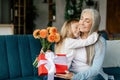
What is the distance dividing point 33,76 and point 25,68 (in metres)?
0.12

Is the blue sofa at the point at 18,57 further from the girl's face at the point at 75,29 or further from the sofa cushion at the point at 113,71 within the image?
the sofa cushion at the point at 113,71

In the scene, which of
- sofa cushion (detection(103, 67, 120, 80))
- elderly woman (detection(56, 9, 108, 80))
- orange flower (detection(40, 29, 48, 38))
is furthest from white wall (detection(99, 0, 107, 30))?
orange flower (detection(40, 29, 48, 38))

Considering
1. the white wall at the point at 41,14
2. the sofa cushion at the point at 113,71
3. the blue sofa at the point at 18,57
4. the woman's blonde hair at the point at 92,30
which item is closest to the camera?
the woman's blonde hair at the point at 92,30

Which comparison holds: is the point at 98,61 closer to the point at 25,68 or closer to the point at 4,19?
the point at 25,68

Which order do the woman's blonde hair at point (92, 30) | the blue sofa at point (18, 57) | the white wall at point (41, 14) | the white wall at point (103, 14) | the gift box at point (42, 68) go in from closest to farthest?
the gift box at point (42, 68) → the woman's blonde hair at point (92, 30) → the blue sofa at point (18, 57) → the white wall at point (103, 14) → the white wall at point (41, 14)

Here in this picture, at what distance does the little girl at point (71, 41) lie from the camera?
221 centimetres

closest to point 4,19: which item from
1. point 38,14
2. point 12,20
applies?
point 12,20

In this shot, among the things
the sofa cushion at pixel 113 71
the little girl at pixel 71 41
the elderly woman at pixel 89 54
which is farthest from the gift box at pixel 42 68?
the sofa cushion at pixel 113 71

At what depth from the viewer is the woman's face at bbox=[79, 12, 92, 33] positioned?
221 centimetres

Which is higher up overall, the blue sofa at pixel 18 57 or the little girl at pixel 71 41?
the little girl at pixel 71 41

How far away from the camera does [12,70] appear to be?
2646 mm

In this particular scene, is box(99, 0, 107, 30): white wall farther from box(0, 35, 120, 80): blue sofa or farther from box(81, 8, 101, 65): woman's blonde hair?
box(81, 8, 101, 65): woman's blonde hair

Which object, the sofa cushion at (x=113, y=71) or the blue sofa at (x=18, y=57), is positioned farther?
the sofa cushion at (x=113, y=71)

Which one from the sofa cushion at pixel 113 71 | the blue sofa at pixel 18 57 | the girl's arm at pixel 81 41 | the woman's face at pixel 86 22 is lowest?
the sofa cushion at pixel 113 71
